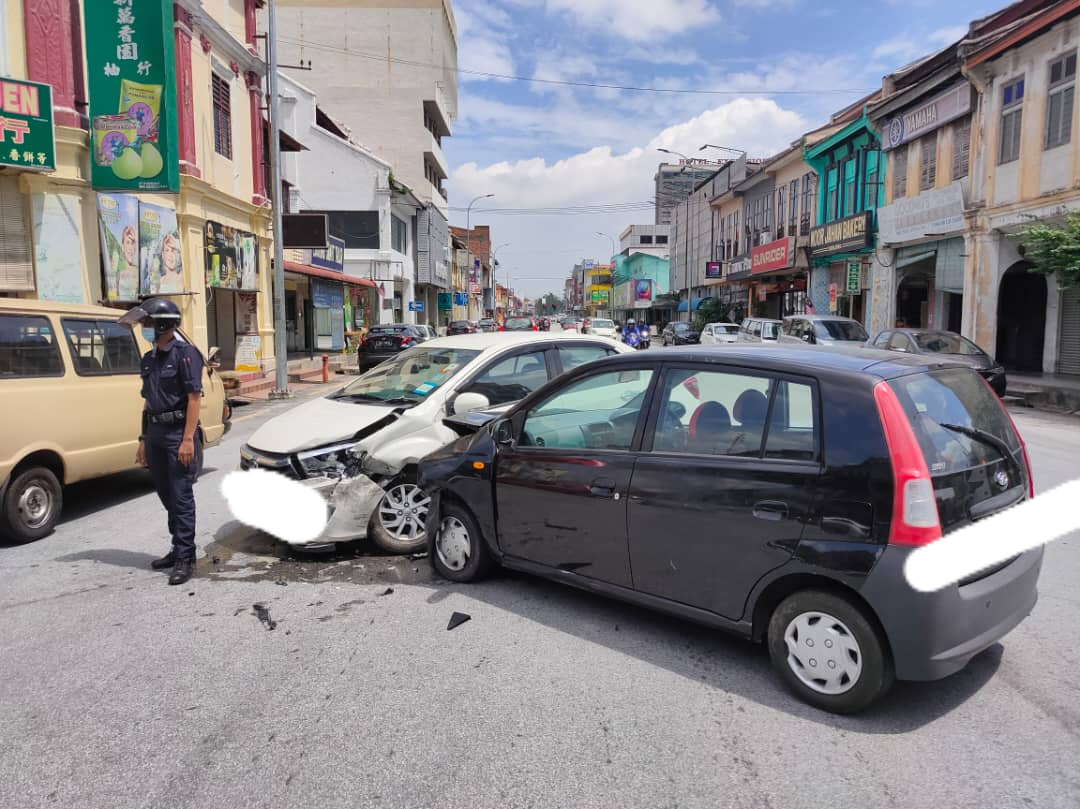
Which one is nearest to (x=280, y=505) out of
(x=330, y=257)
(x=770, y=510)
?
(x=770, y=510)

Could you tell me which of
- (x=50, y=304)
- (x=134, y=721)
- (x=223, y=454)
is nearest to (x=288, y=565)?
(x=134, y=721)

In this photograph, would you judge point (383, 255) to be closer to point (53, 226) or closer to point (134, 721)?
point (53, 226)

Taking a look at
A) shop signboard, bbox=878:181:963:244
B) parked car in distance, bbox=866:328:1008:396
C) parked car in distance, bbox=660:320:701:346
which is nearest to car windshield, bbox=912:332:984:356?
parked car in distance, bbox=866:328:1008:396

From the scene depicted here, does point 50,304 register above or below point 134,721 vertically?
above

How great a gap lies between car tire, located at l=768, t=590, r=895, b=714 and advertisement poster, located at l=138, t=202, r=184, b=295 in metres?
15.9

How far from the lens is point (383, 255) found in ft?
132

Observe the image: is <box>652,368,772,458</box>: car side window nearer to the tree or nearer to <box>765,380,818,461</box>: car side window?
<box>765,380,818,461</box>: car side window

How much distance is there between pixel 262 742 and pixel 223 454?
7830 millimetres

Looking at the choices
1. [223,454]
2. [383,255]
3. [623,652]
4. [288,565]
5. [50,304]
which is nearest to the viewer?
[623,652]

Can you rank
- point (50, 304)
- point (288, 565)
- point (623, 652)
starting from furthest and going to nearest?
point (50, 304)
point (288, 565)
point (623, 652)

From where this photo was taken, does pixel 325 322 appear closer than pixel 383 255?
Yes

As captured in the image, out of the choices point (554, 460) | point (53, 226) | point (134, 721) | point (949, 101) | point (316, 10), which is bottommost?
point (134, 721)

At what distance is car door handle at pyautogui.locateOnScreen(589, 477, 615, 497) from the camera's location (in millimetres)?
4168

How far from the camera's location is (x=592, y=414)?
4609mm
